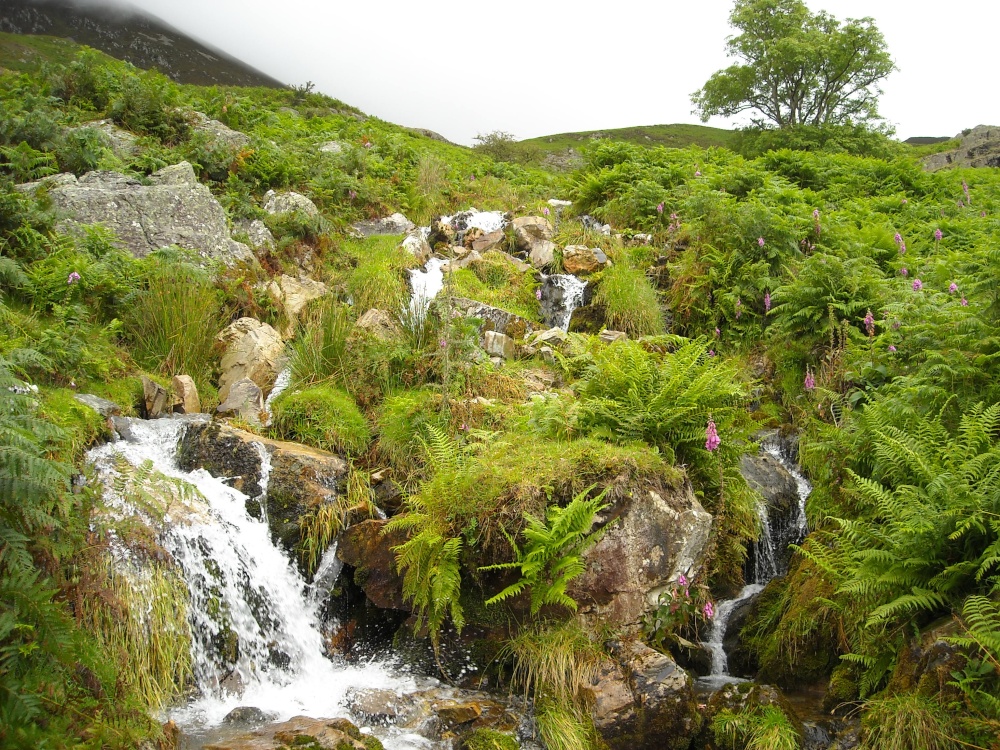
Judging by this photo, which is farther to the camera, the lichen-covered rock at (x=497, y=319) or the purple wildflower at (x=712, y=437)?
the lichen-covered rock at (x=497, y=319)

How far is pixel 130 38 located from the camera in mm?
32406

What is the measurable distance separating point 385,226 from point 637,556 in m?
9.92

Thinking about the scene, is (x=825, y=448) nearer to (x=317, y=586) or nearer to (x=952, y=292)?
(x=952, y=292)

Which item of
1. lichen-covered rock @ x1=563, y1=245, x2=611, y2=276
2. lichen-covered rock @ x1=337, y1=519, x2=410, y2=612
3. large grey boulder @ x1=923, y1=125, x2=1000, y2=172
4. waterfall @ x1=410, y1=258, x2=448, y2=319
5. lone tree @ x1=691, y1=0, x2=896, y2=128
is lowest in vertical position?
lichen-covered rock @ x1=337, y1=519, x2=410, y2=612

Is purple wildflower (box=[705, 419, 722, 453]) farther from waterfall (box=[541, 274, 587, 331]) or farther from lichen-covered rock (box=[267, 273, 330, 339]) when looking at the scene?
lichen-covered rock (box=[267, 273, 330, 339])

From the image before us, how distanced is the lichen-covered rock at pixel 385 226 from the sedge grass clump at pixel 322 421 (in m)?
6.20

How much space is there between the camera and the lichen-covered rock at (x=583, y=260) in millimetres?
11719

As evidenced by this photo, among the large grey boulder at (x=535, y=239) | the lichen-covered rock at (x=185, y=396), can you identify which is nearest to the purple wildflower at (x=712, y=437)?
the lichen-covered rock at (x=185, y=396)

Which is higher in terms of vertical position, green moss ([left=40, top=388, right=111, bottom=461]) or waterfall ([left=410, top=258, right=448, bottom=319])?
waterfall ([left=410, top=258, right=448, bottom=319])

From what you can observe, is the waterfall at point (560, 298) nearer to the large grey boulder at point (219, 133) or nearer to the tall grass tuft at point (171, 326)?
the tall grass tuft at point (171, 326)

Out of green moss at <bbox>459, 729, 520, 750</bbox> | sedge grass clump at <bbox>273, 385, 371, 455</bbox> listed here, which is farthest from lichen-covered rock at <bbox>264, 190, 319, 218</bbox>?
green moss at <bbox>459, 729, 520, 750</bbox>

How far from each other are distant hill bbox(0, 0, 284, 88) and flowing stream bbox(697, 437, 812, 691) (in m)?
29.8

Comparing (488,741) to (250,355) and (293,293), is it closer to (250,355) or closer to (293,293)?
Answer: (250,355)

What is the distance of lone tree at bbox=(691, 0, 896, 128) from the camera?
23734 mm
